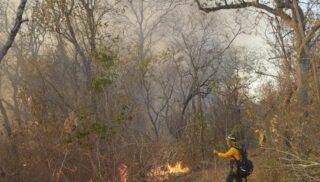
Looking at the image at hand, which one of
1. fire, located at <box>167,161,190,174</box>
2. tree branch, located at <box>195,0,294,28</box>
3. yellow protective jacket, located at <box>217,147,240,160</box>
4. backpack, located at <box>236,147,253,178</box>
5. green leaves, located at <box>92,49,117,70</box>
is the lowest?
fire, located at <box>167,161,190,174</box>

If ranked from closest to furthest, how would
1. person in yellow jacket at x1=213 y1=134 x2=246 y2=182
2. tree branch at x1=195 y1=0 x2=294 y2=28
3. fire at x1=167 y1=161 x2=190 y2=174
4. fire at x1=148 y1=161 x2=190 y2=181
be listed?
person in yellow jacket at x1=213 y1=134 x2=246 y2=182, fire at x1=148 y1=161 x2=190 y2=181, fire at x1=167 y1=161 x2=190 y2=174, tree branch at x1=195 y1=0 x2=294 y2=28

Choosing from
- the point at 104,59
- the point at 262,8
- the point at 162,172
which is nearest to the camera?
the point at 162,172

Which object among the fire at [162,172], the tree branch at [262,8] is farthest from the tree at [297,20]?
the fire at [162,172]

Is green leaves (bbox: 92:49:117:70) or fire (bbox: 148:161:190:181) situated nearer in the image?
fire (bbox: 148:161:190:181)

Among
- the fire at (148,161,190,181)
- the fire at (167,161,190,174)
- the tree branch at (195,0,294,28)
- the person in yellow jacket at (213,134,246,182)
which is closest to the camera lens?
the person in yellow jacket at (213,134,246,182)

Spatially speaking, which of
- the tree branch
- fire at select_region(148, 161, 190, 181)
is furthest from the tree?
fire at select_region(148, 161, 190, 181)

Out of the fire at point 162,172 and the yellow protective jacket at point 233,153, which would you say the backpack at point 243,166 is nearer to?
the yellow protective jacket at point 233,153

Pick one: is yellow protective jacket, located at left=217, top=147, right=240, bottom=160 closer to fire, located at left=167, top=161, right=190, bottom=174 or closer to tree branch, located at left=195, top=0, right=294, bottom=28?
fire, located at left=167, top=161, right=190, bottom=174

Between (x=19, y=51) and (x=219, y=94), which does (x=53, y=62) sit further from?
(x=19, y=51)

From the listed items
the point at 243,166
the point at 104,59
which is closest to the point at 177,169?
the point at 104,59

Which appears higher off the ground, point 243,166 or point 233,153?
point 233,153

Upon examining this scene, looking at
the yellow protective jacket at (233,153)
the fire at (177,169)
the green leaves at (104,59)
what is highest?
the green leaves at (104,59)

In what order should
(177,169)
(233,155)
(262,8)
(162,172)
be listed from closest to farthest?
(233,155)
(162,172)
(177,169)
(262,8)

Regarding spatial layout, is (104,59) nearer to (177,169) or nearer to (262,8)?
(177,169)
